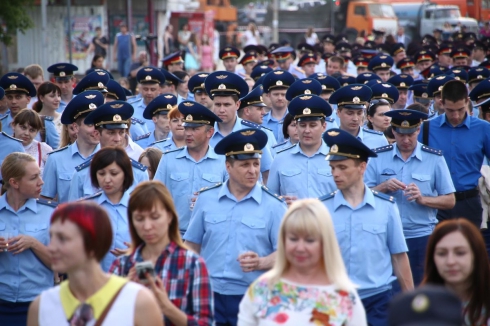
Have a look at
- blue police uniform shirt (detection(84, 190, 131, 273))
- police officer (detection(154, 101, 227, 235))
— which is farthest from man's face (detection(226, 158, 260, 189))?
police officer (detection(154, 101, 227, 235))

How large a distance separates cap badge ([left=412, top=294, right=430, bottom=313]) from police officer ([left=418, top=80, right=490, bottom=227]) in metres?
7.46

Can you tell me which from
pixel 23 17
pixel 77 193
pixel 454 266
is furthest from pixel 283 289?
pixel 23 17

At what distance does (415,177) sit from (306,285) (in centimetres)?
442

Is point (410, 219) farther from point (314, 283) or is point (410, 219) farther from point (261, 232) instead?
point (314, 283)

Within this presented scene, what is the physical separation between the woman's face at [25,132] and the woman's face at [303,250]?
6.55 meters

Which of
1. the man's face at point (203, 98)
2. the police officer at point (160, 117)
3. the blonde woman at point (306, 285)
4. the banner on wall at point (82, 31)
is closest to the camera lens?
the blonde woman at point (306, 285)

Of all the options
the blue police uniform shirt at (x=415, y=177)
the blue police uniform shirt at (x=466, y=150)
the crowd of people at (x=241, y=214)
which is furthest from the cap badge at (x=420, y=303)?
the blue police uniform shirt at (x=466, y=150)

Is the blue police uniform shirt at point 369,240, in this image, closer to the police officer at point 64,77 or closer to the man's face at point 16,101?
the man's face at point 16,101

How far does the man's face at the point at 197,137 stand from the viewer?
29.8 ft

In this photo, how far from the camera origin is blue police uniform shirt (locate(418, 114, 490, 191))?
10.6 meters

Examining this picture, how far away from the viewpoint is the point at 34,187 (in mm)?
7590

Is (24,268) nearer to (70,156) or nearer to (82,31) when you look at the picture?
(70,156)

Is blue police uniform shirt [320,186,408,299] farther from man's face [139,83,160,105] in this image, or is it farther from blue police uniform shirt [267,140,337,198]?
man's face [139,83,160,105]

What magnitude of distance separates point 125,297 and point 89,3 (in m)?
31.3
